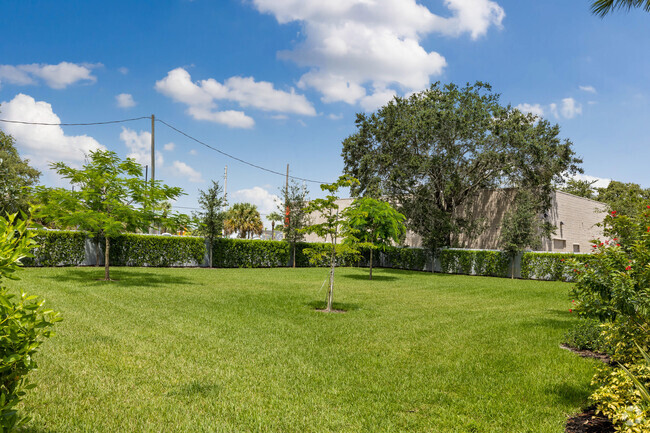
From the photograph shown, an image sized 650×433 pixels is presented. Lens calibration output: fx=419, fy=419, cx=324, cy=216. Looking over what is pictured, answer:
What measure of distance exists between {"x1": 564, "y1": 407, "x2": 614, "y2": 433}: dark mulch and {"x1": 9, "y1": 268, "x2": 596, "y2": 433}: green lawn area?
0.12 meters

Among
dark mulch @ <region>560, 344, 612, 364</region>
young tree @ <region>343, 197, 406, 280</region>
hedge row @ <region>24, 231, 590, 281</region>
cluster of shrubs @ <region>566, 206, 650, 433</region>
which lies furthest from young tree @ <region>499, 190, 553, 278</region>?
cluster of shrubs @ <region>566, 206, 650, 433</region>

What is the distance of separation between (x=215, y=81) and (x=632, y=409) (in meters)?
24.6

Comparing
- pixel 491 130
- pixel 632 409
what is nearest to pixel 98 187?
pixel 632 409

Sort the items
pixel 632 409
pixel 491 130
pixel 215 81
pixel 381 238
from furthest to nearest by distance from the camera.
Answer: pixel 491 130, pixel 215 81, pixel 381 238, pixel 632 409

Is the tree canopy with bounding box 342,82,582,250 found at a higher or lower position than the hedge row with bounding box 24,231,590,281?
higher

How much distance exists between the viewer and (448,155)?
25.9m

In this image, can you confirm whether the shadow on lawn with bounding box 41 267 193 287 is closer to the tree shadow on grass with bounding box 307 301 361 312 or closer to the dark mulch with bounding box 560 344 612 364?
the tree shadow on grass with bounding box 307 301 361 312

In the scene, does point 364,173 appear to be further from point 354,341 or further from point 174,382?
point 174,382

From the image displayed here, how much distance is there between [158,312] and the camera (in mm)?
9508

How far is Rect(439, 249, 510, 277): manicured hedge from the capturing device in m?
25.0

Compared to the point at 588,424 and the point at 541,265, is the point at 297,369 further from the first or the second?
the point at 541,265

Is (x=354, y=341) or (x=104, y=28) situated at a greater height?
(x=104, y=28)

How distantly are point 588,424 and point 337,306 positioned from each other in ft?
25.9

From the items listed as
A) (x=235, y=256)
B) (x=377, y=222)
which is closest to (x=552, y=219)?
(x=377, y=222)
